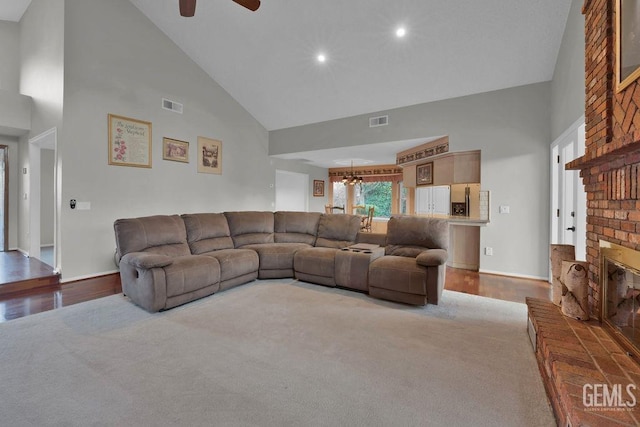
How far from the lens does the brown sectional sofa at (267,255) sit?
3.16 meters

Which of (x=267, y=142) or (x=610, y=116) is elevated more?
(x=267, y=142)

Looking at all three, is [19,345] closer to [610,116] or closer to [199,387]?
[199,387]

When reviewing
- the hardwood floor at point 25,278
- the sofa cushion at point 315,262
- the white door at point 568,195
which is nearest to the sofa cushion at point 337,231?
the sofa cushion at point 315,262

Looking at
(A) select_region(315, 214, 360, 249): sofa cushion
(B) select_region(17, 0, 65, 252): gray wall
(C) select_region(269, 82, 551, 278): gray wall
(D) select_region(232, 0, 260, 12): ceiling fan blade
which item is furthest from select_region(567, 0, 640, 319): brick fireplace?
(B) select_region(17, 0, 65, 252): gray wall

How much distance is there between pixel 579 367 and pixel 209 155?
6192 mm

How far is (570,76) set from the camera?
11.1 ft

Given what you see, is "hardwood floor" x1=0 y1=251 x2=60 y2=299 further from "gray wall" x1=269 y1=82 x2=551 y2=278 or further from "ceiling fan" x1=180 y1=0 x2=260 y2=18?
"gray wall" x1=269 y1=82 x2=551 y2=278

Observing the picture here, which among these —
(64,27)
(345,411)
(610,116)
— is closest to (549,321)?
(610,116)

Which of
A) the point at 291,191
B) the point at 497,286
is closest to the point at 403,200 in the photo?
the point at 291,191

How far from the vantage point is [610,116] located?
1952 mm

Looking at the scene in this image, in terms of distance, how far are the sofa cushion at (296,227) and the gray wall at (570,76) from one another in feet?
11.8

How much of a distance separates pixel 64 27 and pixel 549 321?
6.47 meters

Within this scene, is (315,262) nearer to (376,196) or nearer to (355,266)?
(355,266)

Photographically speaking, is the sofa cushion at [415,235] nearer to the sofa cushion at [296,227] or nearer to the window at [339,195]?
the sofa cushion at [296,227]
